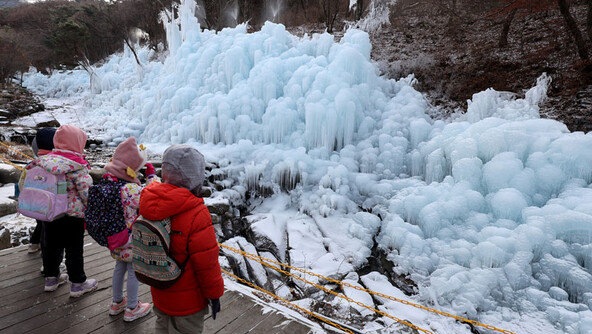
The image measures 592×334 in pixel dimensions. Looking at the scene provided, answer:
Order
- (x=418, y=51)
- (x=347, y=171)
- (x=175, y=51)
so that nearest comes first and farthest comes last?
(x=347, y=171)
(x=418, y=51)
(x=175, y=51)

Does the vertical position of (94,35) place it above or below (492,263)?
above

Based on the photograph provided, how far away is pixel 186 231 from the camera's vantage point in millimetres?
1650

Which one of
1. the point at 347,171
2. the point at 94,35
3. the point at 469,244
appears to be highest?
the point at 94,35

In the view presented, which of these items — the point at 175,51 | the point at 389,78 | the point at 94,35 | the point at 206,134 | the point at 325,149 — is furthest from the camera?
the point at 94,35

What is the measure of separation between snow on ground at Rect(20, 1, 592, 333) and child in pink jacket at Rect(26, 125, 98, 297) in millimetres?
3479

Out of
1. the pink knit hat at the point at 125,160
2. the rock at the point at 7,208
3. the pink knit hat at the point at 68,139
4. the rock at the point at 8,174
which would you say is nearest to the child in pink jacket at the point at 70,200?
the pink knit hat at the point at 68,139

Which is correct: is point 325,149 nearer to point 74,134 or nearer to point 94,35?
point 74,134

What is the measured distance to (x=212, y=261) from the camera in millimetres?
1684

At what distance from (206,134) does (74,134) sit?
6177 millimetres

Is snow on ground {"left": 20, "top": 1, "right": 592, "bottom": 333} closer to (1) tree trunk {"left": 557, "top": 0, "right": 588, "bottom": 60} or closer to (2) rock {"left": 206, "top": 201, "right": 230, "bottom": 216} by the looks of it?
(2) rock {"left": 206, "top": 201, "right": 230, "bottom": 216}

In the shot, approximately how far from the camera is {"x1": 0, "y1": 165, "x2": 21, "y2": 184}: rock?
605 centimetres

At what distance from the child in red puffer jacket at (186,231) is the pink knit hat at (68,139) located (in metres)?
1.53

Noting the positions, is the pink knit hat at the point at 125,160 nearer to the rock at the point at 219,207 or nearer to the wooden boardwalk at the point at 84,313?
the wooden boardwalk at the point at 84,313

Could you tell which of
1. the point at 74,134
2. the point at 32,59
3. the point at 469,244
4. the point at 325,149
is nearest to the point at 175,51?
the point at 325,149
